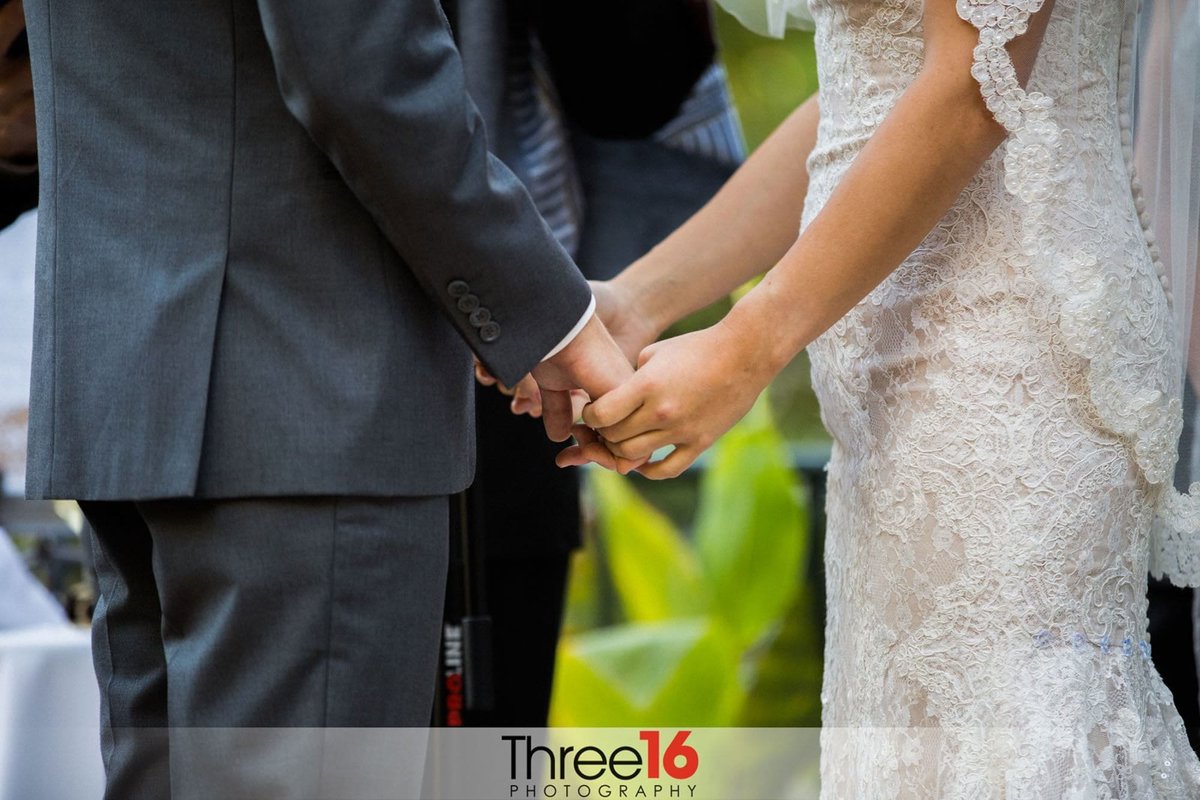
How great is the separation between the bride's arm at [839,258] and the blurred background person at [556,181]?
0.66 meters

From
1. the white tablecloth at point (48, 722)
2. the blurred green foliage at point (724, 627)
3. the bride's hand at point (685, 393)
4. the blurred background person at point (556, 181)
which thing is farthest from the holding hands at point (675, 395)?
the blurred green foliage at point (724, 627)

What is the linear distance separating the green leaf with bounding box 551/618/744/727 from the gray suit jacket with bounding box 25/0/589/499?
1902 mm

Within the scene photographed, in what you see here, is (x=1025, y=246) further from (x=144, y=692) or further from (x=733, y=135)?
(x=733, y=135)

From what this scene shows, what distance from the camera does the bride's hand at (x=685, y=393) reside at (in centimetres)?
110

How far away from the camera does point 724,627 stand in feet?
9.16

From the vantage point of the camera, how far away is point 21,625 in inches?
86.7

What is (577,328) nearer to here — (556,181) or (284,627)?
(284,627)

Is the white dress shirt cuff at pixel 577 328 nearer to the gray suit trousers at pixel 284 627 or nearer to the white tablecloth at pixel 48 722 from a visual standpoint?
the gray suit trousers at pixel 284 627

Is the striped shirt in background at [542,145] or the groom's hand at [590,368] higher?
the striped shirt in background at [542,145]

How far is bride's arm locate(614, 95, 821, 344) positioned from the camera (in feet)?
4.70

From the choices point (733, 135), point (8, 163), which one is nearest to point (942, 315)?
point (733, 135)

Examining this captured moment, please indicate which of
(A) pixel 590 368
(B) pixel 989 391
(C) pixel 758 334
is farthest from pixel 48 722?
(B) pixel 989 391

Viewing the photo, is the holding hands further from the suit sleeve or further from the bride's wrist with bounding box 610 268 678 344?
the bride's wrist with bounding box 610 268 678 344

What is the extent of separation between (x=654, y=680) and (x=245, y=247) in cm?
203
